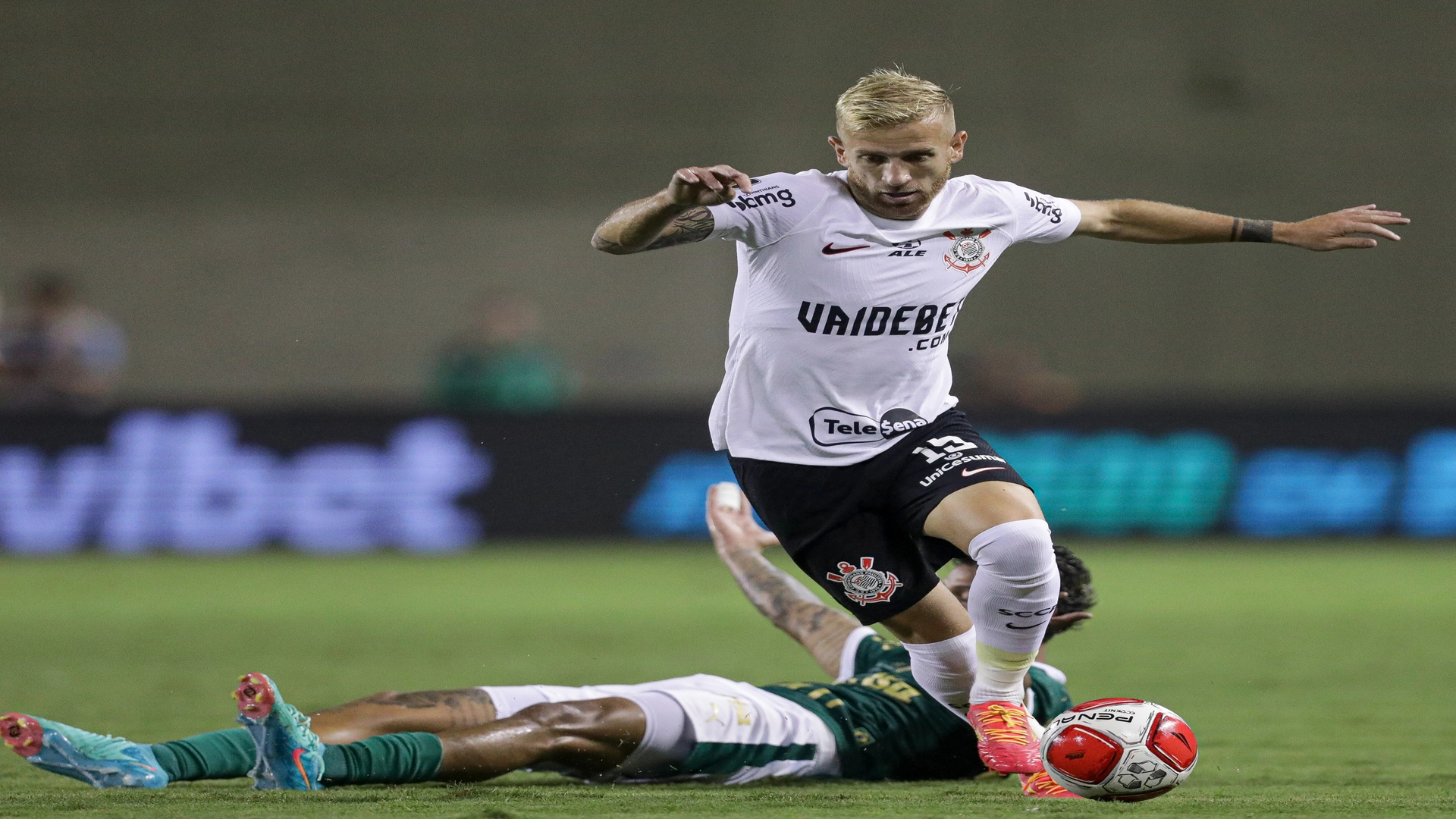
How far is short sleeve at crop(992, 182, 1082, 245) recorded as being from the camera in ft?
17.2

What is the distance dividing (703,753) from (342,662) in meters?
3.69

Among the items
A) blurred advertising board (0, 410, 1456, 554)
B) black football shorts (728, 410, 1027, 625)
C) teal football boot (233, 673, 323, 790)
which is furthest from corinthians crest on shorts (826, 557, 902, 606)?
blurred advertising board (0, 410, 1456, 554)

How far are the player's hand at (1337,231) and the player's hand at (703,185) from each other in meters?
1.75

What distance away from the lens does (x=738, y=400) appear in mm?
5109

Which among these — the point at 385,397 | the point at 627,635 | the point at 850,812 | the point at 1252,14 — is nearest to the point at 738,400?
the point at 850,812

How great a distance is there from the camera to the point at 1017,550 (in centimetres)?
459

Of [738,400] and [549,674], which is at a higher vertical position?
[738,400]

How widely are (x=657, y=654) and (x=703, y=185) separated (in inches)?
169

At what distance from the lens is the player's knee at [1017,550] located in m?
4.59

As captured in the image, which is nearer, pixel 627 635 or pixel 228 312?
pixel 627 635

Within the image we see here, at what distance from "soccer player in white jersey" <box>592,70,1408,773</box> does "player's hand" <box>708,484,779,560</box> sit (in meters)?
0.69

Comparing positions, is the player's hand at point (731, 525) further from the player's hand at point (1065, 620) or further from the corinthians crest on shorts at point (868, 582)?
the player's hand at point (1065, 620)

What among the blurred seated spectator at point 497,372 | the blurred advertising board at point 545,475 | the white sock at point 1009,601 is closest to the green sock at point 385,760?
the white sock at point 1009,601

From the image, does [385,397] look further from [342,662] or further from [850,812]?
[850,812]
